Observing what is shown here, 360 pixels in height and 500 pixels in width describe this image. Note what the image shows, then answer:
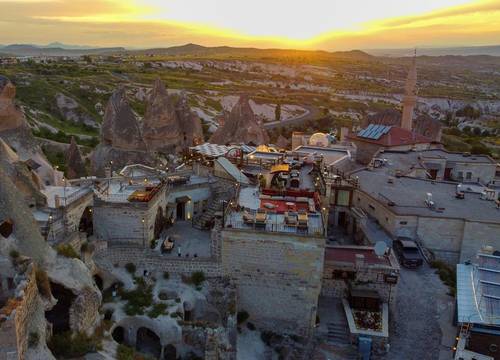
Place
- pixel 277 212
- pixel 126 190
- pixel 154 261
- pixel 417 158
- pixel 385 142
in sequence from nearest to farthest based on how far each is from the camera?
pixel 154 261 < pixel 277 212 < pixel 126 190 < pixel 417 158 < pixel 385 142

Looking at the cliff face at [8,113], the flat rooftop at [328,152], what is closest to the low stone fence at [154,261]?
the cliff face at [8,113]

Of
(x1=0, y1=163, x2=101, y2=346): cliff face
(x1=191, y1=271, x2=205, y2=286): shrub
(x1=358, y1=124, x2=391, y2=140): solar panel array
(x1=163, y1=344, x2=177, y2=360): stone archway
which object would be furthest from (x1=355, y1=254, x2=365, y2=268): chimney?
(x1=358, y1=124, x2=391, y2=140): solar panel array

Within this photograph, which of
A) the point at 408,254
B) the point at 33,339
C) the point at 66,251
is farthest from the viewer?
the point at 408,254

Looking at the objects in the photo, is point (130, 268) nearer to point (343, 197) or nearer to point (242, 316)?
point (242, 316)

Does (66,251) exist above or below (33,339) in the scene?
above

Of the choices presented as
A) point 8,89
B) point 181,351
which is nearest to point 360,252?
point 181,351

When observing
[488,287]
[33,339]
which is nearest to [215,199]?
[488,287]

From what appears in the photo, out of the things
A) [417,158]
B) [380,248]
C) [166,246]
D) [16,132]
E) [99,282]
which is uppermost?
[16,132]
